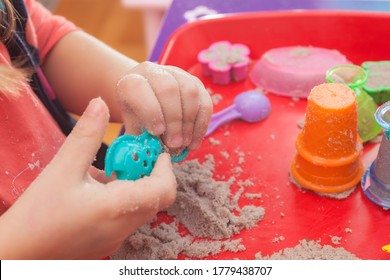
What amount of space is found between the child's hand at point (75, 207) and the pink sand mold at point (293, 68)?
318 millimetres

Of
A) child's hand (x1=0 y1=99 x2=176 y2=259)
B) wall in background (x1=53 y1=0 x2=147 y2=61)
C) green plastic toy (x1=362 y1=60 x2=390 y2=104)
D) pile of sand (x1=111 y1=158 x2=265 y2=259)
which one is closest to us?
child's hand (x1=0 y1=99 x2=176 y2=259)

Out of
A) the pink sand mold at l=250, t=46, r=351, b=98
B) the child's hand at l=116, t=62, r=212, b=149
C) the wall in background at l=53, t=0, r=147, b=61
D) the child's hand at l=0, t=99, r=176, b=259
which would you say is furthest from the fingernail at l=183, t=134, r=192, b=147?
the wall in background at l=53, t=0, r=147, b=61

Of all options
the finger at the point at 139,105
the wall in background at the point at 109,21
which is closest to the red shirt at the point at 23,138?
the finger at the point at 139,105

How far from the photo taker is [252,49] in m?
0.72

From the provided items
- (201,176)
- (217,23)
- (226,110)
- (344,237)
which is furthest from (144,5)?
(344,237)

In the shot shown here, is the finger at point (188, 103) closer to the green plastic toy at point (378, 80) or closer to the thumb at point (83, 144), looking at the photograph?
the thumb at point (83, 144)

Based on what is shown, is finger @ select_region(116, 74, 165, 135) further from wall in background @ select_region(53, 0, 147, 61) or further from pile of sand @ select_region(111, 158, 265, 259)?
wall in background @ select_region(53, 0, 147, 61)

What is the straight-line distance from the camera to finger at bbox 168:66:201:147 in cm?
47

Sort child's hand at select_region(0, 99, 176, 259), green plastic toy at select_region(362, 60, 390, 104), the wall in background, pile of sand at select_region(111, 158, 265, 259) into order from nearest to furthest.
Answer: child's hand at select_region(0, 99, 176, 259)
pile of sand at select_region(111, 158, 265, 259)
green plastic toy at select_region(362, 60, 390, 104)
the wall in background

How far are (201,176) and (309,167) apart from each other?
0.36ft

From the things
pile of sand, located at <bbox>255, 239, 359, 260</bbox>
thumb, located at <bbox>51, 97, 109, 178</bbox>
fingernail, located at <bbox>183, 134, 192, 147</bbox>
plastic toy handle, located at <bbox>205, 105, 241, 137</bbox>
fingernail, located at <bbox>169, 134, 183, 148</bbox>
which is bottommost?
pile of sand, located at <bbox>255, 239, 359, 260</bbox>

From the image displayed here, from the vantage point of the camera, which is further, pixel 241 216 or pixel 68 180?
pixel 241 216

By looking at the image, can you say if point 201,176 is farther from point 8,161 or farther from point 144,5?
point 144,5

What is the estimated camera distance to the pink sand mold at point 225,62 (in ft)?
2.21
